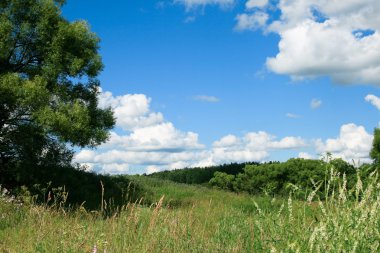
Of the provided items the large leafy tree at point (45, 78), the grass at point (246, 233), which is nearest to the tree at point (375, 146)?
the large leafy tree at point (45, 78)

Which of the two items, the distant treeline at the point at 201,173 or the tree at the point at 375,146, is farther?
the distant treeline at the point at 201,173

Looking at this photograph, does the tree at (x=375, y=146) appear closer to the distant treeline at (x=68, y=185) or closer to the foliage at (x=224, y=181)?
the foliage at (x=224, y=181)

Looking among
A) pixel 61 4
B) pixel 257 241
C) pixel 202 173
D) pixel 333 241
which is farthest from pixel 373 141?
pixel 333 241

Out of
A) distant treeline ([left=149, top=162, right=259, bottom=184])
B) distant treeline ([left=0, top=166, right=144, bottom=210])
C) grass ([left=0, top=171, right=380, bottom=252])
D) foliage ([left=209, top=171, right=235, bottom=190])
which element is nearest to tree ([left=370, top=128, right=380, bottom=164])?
distant treeline ([left=149, top=162, right=259, bottom=184])

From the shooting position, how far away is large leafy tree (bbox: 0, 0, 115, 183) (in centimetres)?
1780

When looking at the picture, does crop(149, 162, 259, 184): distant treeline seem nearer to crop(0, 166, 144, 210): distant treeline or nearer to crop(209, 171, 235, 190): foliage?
crop(209, 171, 235, 190): foliage

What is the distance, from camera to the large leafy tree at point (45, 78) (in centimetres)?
1780

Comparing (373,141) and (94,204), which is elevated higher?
(373,141)

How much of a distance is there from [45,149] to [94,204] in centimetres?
298

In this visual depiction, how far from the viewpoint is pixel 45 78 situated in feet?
61.3

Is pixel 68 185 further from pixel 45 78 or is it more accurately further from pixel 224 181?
pixel 224 181

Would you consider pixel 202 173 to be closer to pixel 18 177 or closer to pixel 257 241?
pixel 18 177

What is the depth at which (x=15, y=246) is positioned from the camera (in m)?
7.86

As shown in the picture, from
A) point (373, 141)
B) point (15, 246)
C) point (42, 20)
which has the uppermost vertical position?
point (42, 20)
